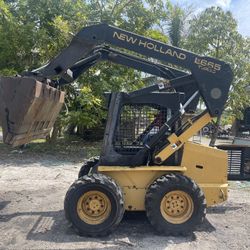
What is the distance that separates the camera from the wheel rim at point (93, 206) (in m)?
5.75

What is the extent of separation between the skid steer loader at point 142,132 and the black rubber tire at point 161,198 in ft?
0.05

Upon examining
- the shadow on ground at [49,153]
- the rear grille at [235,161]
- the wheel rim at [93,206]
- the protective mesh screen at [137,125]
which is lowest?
the wheel rim at [93,206]

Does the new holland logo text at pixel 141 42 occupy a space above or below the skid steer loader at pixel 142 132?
above

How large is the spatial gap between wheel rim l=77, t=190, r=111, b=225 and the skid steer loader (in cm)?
1

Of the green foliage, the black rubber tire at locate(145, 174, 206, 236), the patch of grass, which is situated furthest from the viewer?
the green foliage

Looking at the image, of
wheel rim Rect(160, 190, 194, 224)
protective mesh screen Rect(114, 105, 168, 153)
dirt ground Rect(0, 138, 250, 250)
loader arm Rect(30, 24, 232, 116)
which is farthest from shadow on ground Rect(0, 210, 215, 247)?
loader arm Rect(30, 24, 232, 116)

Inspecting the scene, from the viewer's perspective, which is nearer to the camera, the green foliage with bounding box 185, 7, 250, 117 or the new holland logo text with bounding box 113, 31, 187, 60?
the new holland logo text with bounding box 113, 31, 187, 60

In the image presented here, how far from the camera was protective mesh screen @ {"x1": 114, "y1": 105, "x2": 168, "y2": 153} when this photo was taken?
6.49 meters

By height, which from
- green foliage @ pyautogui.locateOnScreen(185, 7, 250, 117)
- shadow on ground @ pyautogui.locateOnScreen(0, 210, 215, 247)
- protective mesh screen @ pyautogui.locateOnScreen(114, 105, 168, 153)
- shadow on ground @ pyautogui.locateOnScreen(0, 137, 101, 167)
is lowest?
shadow on ground @ pyautogui.locateOnScreen(0, 210, 215, 247)

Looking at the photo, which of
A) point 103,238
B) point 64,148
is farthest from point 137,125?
point 64,148

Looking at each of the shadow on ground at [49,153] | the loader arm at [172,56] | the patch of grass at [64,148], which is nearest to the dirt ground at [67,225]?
the loader arm at [172,56]

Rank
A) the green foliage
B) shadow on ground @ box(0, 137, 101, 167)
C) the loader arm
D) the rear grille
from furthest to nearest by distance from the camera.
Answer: the green foliage < shadow on ground @ box(0, 137, 101, 167) < the rear grille < the loader arm

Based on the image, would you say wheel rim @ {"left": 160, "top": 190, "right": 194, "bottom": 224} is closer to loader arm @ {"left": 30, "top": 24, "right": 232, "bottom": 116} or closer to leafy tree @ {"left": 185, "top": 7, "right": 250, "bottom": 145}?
loader arm @ {"left": 30, "top": 24, "right": 232, "bottom": 116}

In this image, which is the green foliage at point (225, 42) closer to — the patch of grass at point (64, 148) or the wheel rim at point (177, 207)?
the patch of grass at point (64, 148)
